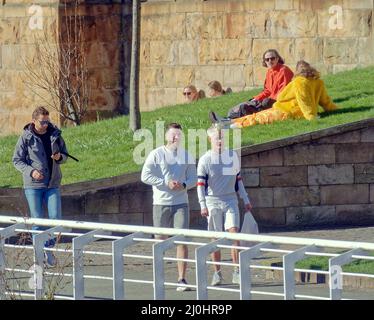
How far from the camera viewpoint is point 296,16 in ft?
79.7

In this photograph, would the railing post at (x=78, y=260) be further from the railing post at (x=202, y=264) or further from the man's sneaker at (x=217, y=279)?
→ the man's sneaker at (x=217, y=279)

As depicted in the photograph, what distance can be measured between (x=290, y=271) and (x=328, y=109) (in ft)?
35.6

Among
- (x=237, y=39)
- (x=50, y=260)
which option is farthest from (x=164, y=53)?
(x=50, y=260)

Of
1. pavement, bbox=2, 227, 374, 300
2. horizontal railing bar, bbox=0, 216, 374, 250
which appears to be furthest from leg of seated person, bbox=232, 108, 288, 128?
horizontal railing bar, bbox=0, 216, 374, 250

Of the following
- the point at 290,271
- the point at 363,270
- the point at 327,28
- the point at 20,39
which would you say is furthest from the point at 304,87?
the point at 290,271

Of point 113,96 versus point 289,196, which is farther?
point 113,96

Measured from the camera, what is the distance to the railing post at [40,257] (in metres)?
10.2

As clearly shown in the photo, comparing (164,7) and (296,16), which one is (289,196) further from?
(164,7)

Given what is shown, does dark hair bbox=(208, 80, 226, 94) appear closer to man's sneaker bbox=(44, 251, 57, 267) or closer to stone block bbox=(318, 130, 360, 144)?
stone block bbox=(318, 130, 360, 144)

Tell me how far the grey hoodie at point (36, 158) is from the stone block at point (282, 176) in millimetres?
3281

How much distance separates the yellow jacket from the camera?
63.6ft

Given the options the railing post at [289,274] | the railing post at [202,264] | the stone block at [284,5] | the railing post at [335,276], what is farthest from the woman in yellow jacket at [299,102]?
the railing post at [335,276]
